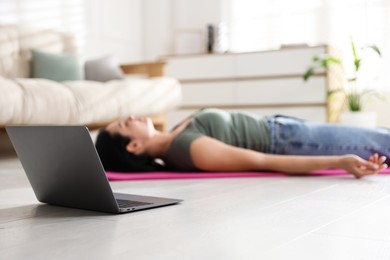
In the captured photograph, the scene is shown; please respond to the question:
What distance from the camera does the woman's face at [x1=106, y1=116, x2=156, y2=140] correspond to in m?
2.12

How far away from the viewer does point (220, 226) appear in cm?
120

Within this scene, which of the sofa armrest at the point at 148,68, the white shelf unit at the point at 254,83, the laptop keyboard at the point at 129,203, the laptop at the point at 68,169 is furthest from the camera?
the white shelf unit at the point at 254,83

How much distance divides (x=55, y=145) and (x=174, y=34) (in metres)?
4.73

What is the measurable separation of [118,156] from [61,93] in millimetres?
1234

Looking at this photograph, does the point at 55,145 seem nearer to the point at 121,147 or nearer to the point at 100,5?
the point at 121,147

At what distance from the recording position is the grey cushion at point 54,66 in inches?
156

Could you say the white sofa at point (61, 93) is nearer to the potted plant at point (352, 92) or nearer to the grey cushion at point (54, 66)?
the grey cushion at point (54, 66)

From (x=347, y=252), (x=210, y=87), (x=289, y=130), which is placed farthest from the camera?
(x=210, y=87)

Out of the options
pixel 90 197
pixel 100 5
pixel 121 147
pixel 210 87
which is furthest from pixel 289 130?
pixel 100 5

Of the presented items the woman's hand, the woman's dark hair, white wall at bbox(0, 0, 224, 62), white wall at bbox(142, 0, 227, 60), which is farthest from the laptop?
white wall at bbox(142, 0, 227, 60)

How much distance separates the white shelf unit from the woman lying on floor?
2636 mm

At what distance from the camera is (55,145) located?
4.37 feet

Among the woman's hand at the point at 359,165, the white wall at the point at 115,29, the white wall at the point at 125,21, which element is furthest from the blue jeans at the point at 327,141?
the white wall at the point at 115,29

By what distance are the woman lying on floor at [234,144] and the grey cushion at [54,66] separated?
1.87 meters
